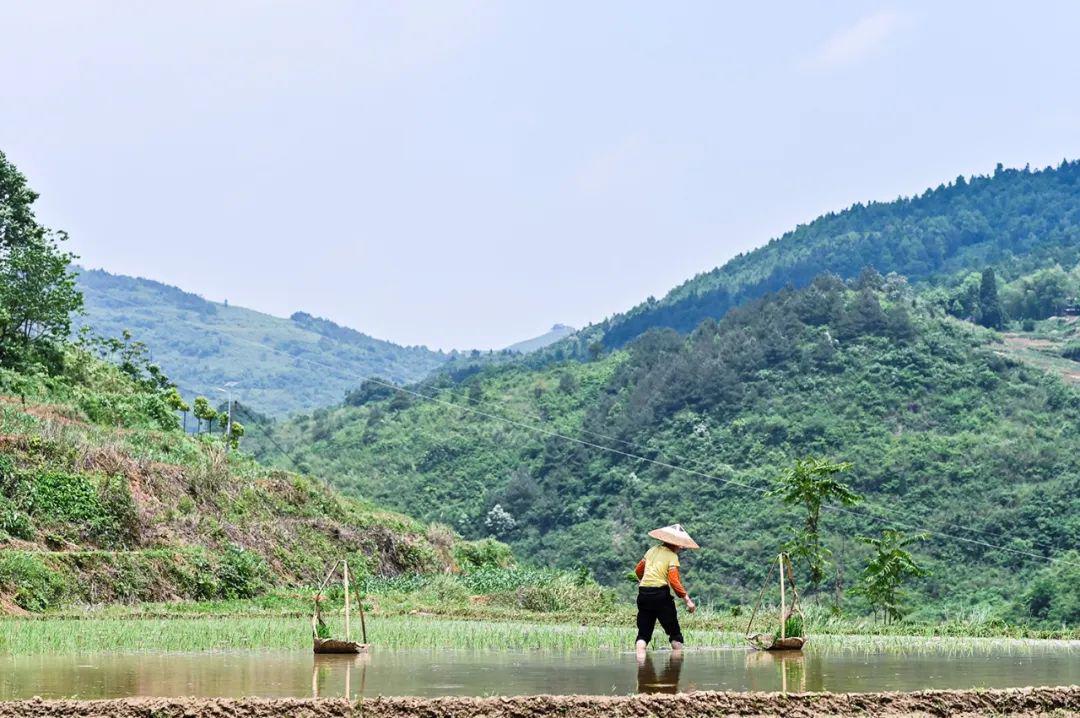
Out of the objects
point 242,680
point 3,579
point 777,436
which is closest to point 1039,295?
point 777,436

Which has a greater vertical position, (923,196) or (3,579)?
(923,196)

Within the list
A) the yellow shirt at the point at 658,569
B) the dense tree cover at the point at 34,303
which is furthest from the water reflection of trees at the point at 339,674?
the dense tree cover at the point at 34,303

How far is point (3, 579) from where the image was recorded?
68.6ft

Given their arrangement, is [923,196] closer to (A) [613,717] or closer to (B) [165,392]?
(B) [165,392]

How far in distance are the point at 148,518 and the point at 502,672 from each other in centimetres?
1606

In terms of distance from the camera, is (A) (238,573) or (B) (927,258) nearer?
(A) (238,573)

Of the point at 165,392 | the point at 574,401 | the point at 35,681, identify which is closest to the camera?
the point at 35,681

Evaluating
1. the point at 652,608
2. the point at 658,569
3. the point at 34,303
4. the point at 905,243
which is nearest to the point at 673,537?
the point at 658,569

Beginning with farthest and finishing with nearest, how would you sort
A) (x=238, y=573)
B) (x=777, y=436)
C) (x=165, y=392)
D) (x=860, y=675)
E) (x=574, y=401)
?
(x=574, y=401) < (x=777, y=436) < (x=165, y=392) < (x=238, y=573) < (x=860, y=675)

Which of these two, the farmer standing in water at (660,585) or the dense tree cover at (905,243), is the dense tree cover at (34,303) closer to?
the farmer standing in water at (660,585)

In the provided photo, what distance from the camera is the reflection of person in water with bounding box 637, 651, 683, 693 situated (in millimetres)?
10602

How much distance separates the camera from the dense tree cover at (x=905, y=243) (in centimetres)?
13562

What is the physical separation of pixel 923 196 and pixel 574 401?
10419 centimetres

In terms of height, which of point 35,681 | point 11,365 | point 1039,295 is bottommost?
point 35,681
